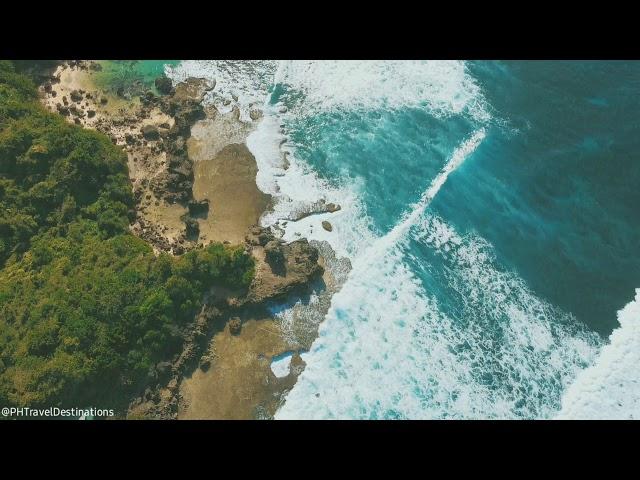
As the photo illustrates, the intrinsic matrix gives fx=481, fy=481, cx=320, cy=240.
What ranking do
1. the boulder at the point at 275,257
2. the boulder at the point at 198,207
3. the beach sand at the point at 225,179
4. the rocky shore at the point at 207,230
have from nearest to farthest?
the rocky shore at the point at 207,230
the boulder at the point at 275,257
the boulder at the point at 198,207
the beach sand at the point at 225,179

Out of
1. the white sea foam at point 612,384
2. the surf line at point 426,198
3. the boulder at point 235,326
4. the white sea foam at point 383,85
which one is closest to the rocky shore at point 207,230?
the boulder at point 235,326

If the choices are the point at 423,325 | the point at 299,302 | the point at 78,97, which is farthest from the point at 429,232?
the point at 78,97

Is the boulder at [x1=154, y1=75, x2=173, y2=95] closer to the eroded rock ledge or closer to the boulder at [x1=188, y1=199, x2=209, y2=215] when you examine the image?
the boulder at [x1=188, y1=199, x2=209, y2=215]

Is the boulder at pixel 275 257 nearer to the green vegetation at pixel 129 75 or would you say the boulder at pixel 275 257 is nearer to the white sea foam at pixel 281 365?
the white sea foam at pixel 281 365

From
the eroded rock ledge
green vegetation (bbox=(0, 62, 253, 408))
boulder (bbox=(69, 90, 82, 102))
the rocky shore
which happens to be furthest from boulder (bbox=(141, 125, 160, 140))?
the eroded rock ledge

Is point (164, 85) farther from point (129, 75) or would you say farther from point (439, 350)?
point (439, 350)

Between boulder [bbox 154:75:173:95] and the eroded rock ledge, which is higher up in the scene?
boulder [bbox 154:75:173:95]

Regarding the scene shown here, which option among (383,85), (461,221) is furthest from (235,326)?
(383,85)
